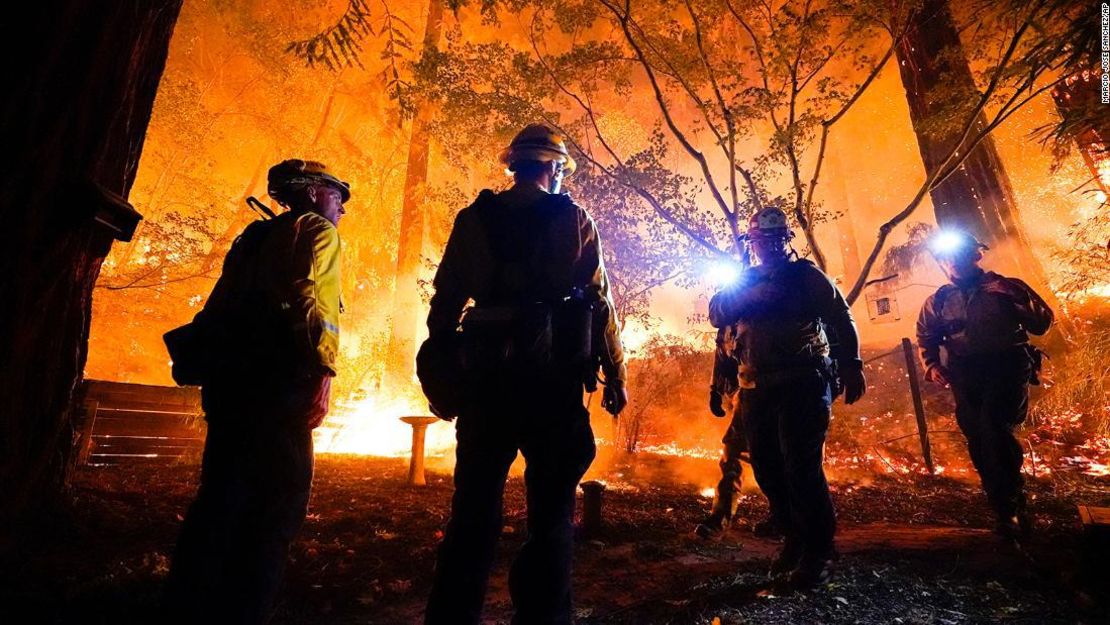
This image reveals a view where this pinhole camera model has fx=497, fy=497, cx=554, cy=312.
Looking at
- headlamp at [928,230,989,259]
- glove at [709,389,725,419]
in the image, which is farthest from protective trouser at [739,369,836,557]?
headlamp at [928,230,989,259]

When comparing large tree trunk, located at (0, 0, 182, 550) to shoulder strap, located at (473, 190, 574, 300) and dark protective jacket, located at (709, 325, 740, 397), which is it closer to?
shoulder strap, located at (473, 190, 574, 300)

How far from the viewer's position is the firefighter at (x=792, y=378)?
10.4 feet

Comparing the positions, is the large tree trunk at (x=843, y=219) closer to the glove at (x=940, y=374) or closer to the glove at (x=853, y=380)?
the glove at (x=940, y=374)

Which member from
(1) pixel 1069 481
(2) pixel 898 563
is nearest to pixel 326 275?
(2) pixel 898 563

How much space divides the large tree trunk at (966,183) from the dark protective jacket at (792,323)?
793 cm

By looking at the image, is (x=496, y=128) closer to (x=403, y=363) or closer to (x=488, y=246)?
(x=488, y=246)

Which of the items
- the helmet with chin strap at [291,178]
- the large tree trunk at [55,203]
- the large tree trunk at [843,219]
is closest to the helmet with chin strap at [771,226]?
the helmet with chin strap at [291,178]

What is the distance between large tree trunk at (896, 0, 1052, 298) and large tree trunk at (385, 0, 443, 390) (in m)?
15.1

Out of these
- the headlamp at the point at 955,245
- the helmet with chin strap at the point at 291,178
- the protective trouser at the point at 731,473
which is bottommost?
the protective trouser at the point at 731,473

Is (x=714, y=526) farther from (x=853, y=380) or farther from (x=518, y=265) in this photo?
(x=518, y=265)

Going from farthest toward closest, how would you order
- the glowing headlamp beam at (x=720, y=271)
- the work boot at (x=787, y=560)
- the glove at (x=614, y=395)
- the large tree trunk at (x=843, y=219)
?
the large tree trunk at (x=843, y=219) < the glowing headlamp beam at (x=720, y=271) < the work boot at (x=787, y=560) < the glove at (x=614, y=395)

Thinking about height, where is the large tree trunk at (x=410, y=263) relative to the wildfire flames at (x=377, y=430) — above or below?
above

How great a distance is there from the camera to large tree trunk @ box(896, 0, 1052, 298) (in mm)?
9500

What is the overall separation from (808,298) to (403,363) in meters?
17.2
